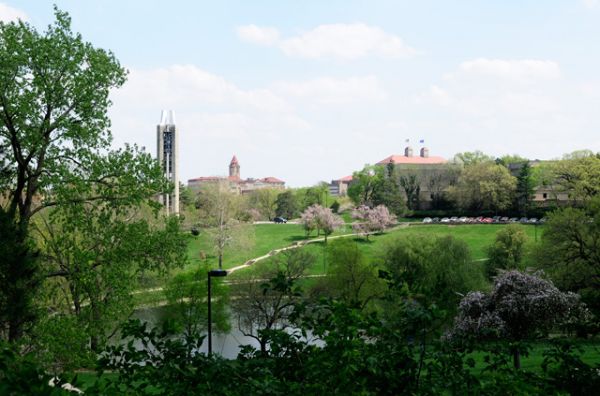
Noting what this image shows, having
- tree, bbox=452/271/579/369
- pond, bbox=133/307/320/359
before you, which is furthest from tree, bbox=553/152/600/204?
tree, bbox=452/271/579/369

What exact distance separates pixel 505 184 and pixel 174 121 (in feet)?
151

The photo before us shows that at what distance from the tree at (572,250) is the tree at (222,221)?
28.8m

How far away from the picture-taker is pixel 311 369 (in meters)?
4.52

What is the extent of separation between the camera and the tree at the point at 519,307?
19.9 m

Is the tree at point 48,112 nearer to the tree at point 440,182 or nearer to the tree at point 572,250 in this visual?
the tree at point 572,250

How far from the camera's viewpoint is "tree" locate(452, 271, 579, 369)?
19922 mm

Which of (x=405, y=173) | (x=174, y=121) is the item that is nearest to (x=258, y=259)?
(x=174, y=121)

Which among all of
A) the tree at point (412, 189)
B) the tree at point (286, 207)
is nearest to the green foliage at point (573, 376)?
the tree at point (412, 189)

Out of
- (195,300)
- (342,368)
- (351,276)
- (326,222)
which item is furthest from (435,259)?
(342,368)

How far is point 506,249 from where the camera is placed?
4369 cm

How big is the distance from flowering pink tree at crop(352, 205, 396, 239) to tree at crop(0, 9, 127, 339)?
57608mm

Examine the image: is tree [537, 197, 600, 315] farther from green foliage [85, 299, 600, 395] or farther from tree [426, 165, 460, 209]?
tree [426, 165, 460, 209]

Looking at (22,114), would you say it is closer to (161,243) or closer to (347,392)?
(161,243)

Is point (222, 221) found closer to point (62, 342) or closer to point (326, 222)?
point (326, 222)
